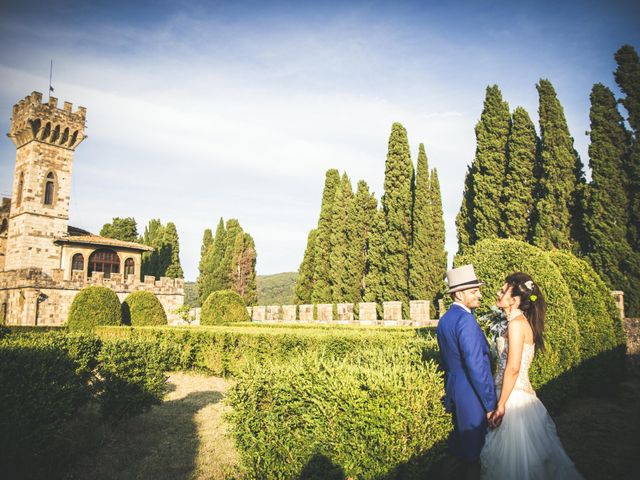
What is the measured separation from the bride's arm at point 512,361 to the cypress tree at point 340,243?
90.1ft

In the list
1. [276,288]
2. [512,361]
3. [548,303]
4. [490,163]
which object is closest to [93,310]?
[548,303]

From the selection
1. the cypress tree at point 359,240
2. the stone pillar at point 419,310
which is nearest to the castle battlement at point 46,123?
the cypress tree at point 359,240

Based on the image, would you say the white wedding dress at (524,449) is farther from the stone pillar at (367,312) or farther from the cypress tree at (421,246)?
the cypress tree at (421,246)

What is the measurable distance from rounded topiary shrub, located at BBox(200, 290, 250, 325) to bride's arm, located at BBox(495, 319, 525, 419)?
1969 cm

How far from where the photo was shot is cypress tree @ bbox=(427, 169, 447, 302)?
87.4 feet

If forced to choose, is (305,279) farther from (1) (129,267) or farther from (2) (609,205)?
(2) (609,205)

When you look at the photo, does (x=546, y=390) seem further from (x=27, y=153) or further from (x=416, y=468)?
(x=27, y=153)

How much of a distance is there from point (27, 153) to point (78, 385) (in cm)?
3409

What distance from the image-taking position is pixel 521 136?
2203cm

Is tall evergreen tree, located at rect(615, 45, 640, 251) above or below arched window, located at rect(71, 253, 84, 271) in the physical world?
above

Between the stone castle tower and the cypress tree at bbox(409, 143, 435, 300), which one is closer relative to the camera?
the cypress tree at bbox(409, 143, 435, 300)

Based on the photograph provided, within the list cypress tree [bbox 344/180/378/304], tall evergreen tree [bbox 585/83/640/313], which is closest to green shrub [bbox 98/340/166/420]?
tall evergreen tree [bbox 585/83/640/313]

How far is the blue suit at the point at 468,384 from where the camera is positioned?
12.1 ft

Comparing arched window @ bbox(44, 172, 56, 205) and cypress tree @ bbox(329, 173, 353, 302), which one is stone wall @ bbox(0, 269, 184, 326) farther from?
cypress tree @ bbox(329, 173, 353, 302)
